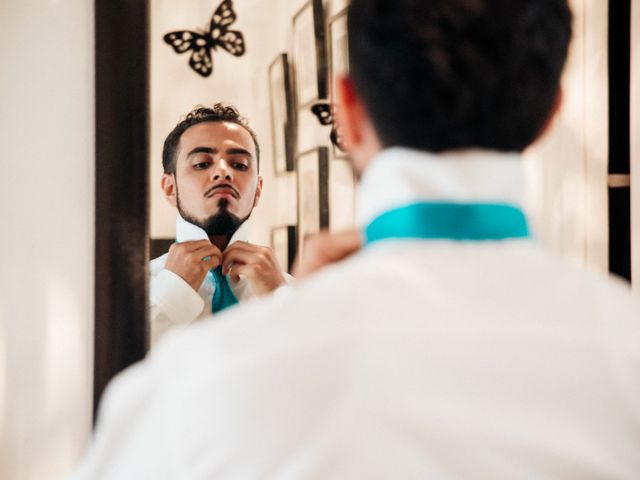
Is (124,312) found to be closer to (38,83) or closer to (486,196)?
(38,83)

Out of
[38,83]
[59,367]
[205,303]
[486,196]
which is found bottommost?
[59,367]

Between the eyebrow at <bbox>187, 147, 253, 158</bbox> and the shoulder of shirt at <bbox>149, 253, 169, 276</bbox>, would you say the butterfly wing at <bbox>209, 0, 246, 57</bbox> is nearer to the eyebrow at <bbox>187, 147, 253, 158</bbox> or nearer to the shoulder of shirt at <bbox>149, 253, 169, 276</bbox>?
the eyebrow at <bbox>187, 147, 253, 158</bbox>

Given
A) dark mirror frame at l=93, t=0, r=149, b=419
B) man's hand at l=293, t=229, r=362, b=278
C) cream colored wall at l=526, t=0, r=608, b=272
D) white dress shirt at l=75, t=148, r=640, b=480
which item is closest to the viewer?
white dress shirt at l=75, t=148, r=640, b=480

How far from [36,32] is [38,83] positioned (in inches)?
3.5

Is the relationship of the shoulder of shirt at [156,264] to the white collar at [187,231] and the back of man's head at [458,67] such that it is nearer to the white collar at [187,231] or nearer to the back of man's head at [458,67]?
the white collar at [187,231]

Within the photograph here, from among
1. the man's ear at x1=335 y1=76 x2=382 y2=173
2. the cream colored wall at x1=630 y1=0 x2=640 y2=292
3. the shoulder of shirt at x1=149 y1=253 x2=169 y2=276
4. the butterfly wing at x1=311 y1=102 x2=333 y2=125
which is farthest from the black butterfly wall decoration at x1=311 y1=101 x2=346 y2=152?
the cream colored wall at x1=630 y1=0 x2=640 y2=292

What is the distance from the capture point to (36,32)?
1146mm

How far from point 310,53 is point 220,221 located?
0.35 m

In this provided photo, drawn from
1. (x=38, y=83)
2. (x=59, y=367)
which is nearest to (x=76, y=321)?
(x=59, y=367)

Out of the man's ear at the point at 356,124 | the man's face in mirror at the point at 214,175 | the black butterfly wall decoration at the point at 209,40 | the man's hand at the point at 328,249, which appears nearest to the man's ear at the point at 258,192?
the man's face in mirror at the point at 214,175

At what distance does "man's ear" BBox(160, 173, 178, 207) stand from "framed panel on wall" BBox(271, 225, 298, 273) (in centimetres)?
18

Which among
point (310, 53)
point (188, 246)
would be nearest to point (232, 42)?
point (310, 53)

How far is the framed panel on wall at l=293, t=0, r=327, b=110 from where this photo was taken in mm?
1200

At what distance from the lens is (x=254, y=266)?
117 cm
